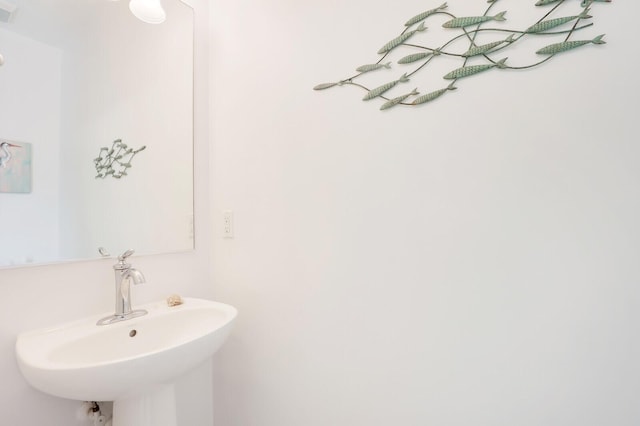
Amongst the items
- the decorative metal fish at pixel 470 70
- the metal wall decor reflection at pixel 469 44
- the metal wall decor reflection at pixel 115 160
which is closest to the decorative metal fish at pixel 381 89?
the metal wall decor reflection at pixel 469 44

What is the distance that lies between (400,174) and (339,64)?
45cm

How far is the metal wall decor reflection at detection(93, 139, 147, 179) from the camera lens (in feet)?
3.20

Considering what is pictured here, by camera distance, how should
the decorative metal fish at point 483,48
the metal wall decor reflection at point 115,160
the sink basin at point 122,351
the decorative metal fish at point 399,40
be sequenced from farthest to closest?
the metal wall decor reflection at point 115,160, the decorative metal fish at point 399,40, the decorative metal fish at point 483,48, the sink basin at point 122,351

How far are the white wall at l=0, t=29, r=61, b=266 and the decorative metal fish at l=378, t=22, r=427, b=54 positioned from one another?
1026mm

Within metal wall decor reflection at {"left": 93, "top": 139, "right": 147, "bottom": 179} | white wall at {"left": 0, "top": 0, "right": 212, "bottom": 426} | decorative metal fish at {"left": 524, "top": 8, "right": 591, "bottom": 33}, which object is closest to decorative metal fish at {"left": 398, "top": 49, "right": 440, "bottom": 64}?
decorative metal fish at {"left": 524, "top": 8, "right": 591, "bottom": 33}

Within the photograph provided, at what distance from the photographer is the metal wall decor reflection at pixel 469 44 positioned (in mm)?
669

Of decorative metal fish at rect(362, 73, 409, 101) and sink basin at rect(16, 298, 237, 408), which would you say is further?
decorative metal fish at rect(362, 73, 409, 101)

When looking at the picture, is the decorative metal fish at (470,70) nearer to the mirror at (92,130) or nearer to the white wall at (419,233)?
the white wall at (419,233)

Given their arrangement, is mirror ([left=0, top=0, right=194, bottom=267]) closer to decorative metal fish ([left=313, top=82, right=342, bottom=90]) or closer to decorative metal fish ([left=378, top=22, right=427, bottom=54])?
decorative metal fish ([left=313, top=82, right=342, bottom=90])

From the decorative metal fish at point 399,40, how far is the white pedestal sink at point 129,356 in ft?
3.27

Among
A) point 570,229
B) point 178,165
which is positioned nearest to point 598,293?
point 570,229

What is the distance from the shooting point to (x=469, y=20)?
76 cm

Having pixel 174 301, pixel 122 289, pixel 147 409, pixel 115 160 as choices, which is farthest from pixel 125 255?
pixel 147 409

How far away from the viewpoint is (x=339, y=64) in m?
0.98
